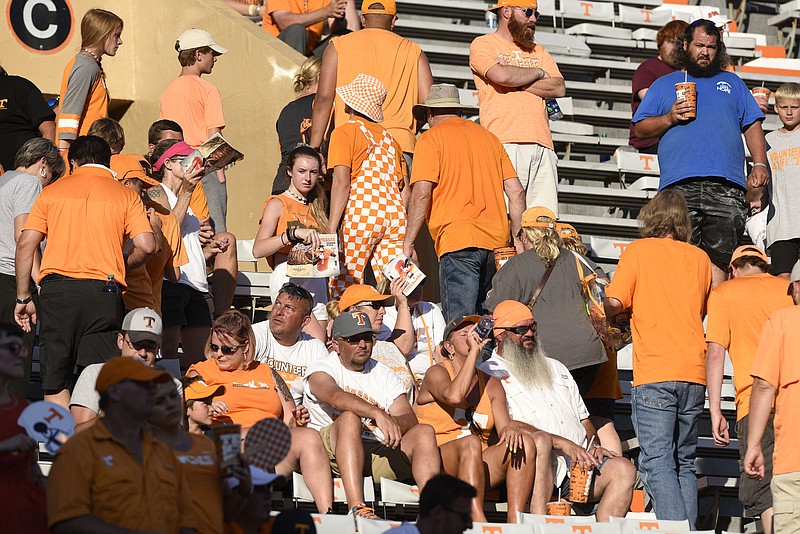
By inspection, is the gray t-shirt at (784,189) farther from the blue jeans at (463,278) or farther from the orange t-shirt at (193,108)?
the orange t-shirt at (193,108)

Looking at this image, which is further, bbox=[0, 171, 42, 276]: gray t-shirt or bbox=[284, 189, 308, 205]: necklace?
bbox=[284, 189, 308, 205]: necklace

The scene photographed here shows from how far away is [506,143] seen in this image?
9.04m

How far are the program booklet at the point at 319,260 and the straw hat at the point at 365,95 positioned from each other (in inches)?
40.7

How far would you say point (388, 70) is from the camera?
8977mm

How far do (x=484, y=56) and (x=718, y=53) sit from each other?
142 centimetres

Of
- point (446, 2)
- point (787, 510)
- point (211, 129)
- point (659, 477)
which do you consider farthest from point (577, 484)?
point (446, 2)

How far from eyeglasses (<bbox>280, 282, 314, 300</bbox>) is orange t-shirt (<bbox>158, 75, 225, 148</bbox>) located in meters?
2.06

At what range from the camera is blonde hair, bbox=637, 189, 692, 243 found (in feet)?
24.2

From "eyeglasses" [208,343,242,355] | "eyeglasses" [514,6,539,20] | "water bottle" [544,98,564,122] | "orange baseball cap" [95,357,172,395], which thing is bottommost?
"eyeglasses" [208,343,242,355]

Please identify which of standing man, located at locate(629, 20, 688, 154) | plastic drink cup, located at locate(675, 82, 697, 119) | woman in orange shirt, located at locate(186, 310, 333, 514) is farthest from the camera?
standing man, located at locate(629, 20, 688, 154)

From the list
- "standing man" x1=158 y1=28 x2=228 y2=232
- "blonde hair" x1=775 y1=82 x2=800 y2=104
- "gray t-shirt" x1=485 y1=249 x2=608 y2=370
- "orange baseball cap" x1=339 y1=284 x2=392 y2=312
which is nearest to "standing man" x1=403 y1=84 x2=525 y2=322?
"gray t-shirt" x1=485 y1=249 x2=608 y2=370

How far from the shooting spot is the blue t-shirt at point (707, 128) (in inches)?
332

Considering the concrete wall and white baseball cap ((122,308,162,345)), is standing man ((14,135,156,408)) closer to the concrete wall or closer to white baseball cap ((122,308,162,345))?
white baseball cap ((122,308,162,345))

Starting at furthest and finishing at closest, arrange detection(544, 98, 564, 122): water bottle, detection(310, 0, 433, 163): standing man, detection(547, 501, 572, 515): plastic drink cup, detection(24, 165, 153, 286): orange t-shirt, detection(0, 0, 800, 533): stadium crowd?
1. detection(544, 98, 564, 122): water bottle
2. detection(310, 0, 433, 163): standing man
3. detection(547, 501, 572, 515): plastic drink cup
4. detection(24, 165, 153, 286): orange t-shirt
5. detection(0, 0, 800, 533): stadium crowd
